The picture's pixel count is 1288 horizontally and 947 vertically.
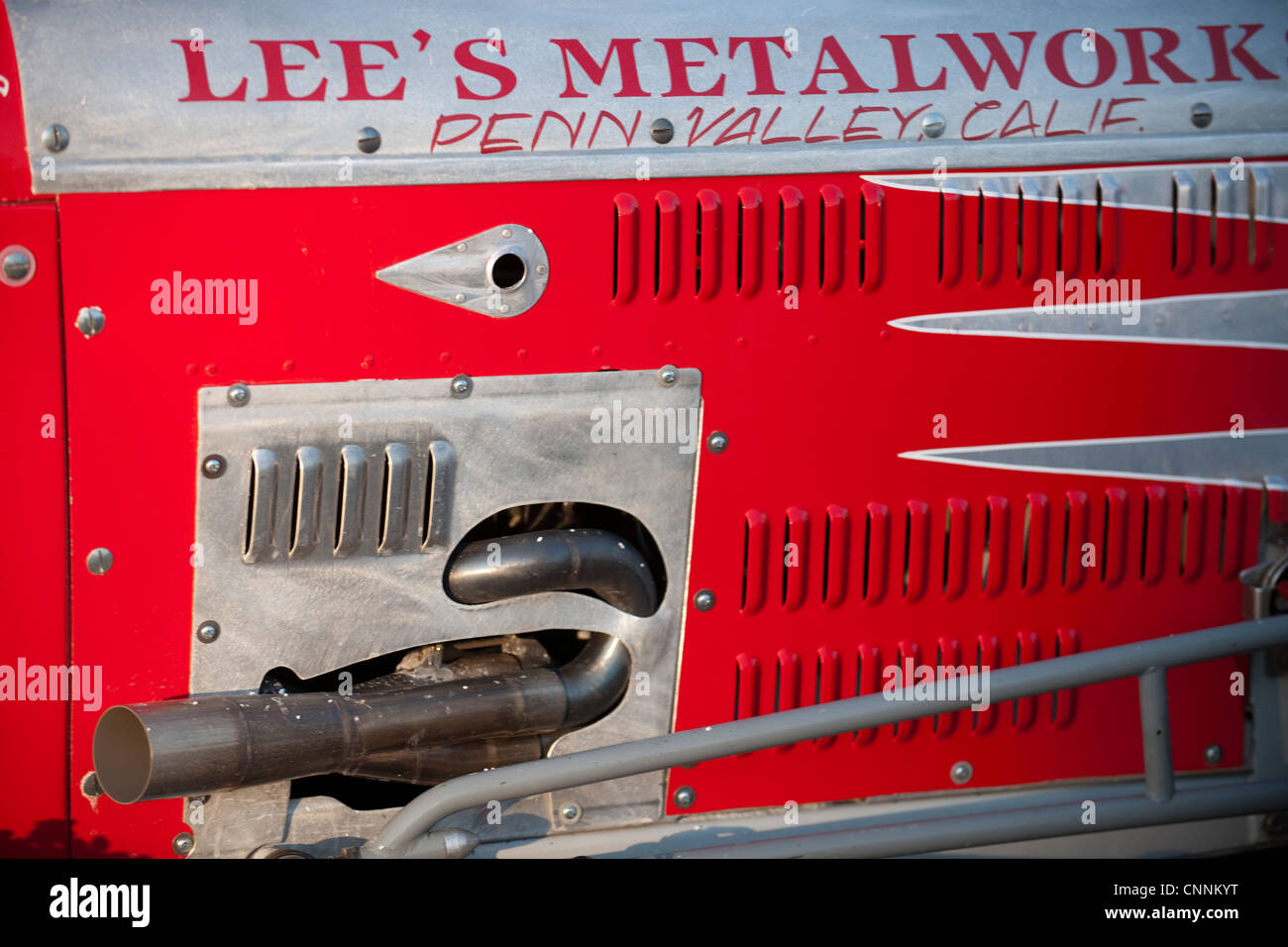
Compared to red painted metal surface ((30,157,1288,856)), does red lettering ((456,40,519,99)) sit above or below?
above

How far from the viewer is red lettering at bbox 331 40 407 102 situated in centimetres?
245

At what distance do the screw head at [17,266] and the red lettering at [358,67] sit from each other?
0.53 metres

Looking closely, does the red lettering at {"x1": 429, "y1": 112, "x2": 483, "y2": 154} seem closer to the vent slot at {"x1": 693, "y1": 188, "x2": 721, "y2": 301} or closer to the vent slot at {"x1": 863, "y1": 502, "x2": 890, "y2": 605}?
the vent slot at {"x1": 693, "y1": 188, "x2": 721, "y2": 301}

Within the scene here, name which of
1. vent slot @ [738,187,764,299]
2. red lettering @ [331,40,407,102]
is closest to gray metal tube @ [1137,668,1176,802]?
vent slot @ [738,187,764,299]

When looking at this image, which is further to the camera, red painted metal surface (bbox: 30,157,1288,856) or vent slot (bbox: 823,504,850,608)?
vent slot (bbox: 823,504,850,608)

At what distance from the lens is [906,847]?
2.55 m

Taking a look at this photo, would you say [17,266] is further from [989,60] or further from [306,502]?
[989,60]

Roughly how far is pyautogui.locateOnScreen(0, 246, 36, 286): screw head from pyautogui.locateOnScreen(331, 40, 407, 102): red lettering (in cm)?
53

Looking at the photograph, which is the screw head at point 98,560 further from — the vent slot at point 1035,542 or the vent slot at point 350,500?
the vent slot at point 1035,542

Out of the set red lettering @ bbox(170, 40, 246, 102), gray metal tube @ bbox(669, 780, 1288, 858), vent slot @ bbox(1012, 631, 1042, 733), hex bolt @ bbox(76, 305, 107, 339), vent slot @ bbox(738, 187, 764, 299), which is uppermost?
red lettering @ bbox(170, 40, 246, 102)

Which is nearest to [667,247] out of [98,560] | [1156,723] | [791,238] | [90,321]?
[791,238]

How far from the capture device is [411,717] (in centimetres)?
250

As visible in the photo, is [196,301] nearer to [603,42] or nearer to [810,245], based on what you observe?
[603,42]

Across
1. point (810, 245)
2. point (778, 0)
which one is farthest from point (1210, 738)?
point (778, 0)
